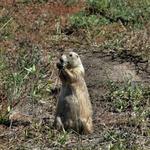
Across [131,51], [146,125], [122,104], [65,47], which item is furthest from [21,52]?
[146,125]

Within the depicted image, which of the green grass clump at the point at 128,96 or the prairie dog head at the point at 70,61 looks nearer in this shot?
the prairie dog head at the point at 70,61

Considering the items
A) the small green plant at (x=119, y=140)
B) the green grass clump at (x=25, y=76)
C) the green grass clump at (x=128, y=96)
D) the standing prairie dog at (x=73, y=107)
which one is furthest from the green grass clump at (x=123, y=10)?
the small green plant at (x=119, y=140)

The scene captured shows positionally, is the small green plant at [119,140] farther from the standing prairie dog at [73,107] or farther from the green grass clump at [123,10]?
the green grass clump at [123,10]

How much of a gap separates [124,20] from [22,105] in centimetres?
469

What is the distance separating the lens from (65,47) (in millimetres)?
10570

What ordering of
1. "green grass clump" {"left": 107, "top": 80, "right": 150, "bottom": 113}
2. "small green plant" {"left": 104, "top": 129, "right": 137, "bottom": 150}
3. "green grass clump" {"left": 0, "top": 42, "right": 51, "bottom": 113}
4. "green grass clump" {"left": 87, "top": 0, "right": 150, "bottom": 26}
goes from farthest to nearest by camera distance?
"green grass clump" {"left": 87, "top": 0, "right": 150, "bottom": 26}
"green grass clump" {"left": 107, "top": 80, "right": 150, "bottom": 113}
"green grass clump" {"left": 0, "top": 42, "right": 51, "bottom": 113}
"small green plant" {"left": 104, "top": 129, "right": 137, "bottom": 150}

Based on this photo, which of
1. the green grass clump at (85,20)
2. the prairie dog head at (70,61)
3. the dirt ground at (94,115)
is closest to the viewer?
the dirt ground at (94,115)

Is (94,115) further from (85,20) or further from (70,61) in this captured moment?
(85,20)

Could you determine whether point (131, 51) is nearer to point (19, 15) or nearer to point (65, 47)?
point (65, 47)

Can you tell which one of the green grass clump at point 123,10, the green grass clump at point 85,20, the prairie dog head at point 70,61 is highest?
the prairie dog head at point 70,61

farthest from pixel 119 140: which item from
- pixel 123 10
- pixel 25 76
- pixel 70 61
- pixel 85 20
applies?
pixel 123 10

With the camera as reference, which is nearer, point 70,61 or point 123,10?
point 70,61

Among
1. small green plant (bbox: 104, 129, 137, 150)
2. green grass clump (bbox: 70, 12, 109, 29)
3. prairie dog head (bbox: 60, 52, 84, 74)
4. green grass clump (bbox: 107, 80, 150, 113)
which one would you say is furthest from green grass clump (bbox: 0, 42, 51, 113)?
green grass clump (bbox: 70, 12, 109, 29)

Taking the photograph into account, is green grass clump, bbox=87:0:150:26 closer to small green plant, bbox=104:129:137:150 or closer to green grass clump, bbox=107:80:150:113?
green grass clump, bbox=107:80:150:113
